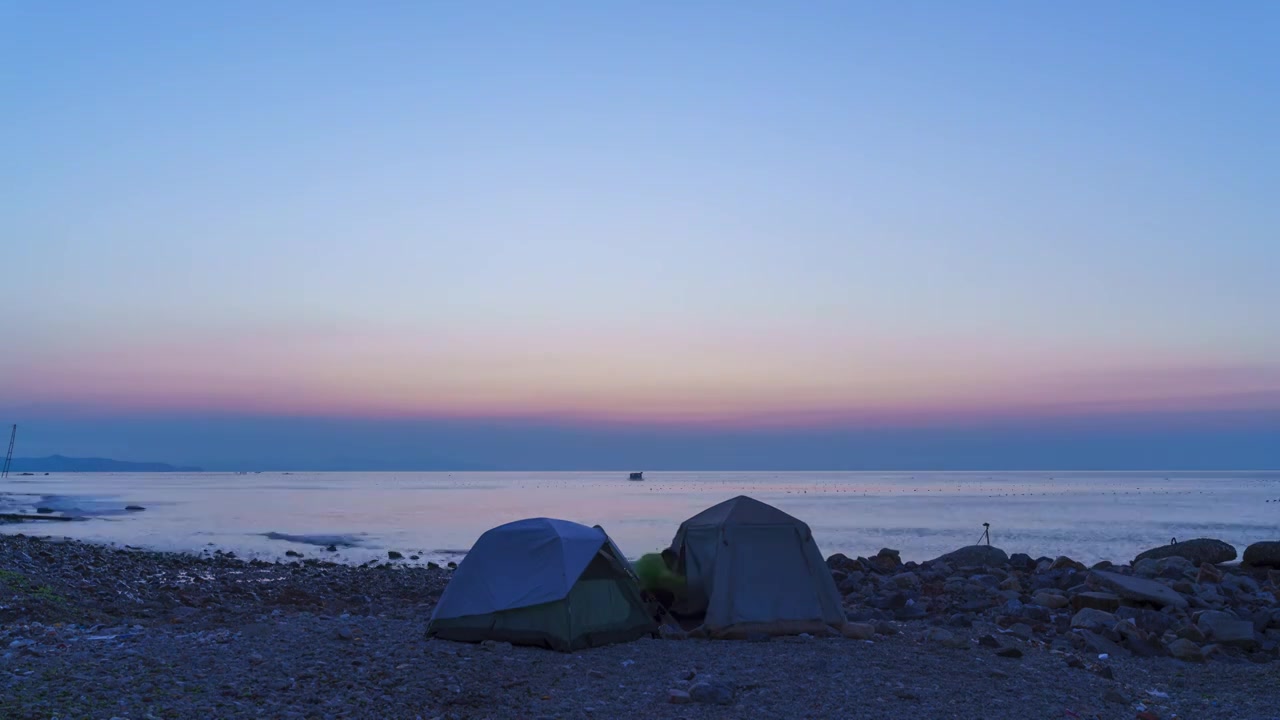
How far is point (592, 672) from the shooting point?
11812mm

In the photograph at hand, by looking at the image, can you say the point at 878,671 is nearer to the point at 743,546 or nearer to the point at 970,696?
the point at 970,696

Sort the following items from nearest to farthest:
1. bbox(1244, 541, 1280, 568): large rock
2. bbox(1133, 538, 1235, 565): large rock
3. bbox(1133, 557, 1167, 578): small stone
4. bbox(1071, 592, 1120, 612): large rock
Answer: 1. bbox(1071, 592, 1120, 612): large rock
2. bbox(1133, 557, 1167, 578): small stone
3. bbox(1244, 541, 1280, 568): large rock
4. bbox(1133, 538, 1235, 565): large rock

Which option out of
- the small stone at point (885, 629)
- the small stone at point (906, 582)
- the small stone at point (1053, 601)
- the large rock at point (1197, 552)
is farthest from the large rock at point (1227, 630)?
the large rock at point (1197, 552)

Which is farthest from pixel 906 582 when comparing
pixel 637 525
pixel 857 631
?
pixel 637 525

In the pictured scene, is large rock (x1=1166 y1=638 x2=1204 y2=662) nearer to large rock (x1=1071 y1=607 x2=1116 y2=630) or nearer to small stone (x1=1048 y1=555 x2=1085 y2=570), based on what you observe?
large rock (x1=1071 y1=607 x2=1116 y2=630)

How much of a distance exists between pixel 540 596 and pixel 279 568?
17139 mm

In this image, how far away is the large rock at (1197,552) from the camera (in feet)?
104

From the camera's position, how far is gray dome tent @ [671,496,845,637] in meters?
14.7

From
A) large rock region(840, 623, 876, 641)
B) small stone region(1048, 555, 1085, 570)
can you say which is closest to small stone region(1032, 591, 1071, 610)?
large rock region(840, 623, 876, 641)

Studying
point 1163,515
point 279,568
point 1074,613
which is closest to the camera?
point 1074,613

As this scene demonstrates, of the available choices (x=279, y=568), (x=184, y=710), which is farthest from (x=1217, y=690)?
(x=279, y=568)

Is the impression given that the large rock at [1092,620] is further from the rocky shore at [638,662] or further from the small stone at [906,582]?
the small stone at [906,582]

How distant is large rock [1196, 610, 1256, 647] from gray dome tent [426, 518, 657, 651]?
958 centimetres

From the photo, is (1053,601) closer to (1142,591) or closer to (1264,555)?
(1142,591)
